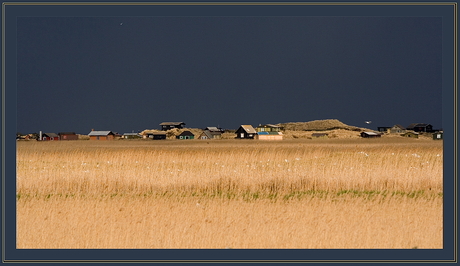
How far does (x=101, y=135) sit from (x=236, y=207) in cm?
4192

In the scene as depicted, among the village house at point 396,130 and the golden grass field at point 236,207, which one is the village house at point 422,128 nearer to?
the village house at point 396,130

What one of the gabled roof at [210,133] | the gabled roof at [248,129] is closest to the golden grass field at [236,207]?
the gabled roof at [248,129]

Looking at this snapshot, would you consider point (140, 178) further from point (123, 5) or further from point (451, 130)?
point (451, 130)

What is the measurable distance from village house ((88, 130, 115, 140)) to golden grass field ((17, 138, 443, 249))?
33020 millimetres

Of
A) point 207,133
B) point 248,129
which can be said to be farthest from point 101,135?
point 248,129

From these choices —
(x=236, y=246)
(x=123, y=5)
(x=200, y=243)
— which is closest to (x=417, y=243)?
(x=236, y=246)

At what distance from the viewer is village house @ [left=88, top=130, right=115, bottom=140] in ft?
169

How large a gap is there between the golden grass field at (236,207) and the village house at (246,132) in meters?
31.0

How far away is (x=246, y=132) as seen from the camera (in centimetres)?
5112

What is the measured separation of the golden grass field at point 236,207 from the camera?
30.7 feet

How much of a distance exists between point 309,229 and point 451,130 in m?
3.60

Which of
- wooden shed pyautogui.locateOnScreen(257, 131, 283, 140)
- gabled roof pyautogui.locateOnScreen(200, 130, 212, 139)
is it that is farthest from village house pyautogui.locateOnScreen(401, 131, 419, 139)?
gabled roof pyautogui.locateOnScreen(200, 130, 212, 139)

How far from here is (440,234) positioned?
9367 millimetres

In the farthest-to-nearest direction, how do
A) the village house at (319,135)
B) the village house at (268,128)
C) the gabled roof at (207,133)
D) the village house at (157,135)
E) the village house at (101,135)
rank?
the village house at (319,135), the gabled roof at (207,133), the village house at (157,135), the village house at (268,128), the village house at (101,135)
